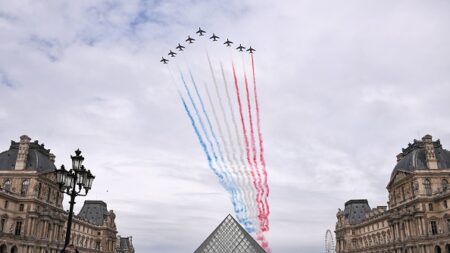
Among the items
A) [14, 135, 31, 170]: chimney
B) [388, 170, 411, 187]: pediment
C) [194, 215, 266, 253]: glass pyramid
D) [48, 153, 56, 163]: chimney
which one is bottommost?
[194, 215, 266, 253]: glass pyramid

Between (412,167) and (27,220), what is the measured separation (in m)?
61.4

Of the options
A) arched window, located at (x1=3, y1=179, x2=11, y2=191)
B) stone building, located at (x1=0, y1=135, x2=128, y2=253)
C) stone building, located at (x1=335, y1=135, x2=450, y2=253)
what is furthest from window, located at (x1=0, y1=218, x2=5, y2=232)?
stone building, located at (x1=335, y1=135, x2=450, y2=253)

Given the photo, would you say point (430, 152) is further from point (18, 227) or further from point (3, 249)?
point (3, 249)

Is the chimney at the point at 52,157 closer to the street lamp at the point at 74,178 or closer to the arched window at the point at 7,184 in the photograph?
the arched window at the point at 7,184

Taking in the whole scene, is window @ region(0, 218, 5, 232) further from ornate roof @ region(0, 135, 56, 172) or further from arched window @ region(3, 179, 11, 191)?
ornate roof @ region(0, 135, 56, 172)

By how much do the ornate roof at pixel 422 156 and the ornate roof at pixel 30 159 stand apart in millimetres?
59802

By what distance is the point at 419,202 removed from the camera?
214 ft

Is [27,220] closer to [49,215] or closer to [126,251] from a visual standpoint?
[49,215]

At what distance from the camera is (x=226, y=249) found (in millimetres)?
71438

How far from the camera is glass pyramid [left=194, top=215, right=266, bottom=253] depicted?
233 ft

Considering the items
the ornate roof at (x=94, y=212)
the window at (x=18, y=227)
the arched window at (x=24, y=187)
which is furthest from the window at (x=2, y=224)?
the ornate roof at (x=94, y=212)

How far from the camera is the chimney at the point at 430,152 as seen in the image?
67.4 metres

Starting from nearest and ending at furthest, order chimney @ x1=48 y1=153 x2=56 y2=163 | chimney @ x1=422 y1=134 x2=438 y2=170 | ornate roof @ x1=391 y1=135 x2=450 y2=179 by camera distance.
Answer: chimney @ x1=422 y1=134 x2=438 y2=170 < ornate roof @ x1=391 y1=135 x2=450 y2=179 < chimney @ x1=48 y1=153 x2=56 y2=163

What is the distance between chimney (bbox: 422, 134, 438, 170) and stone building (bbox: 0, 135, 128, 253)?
61.9 m
